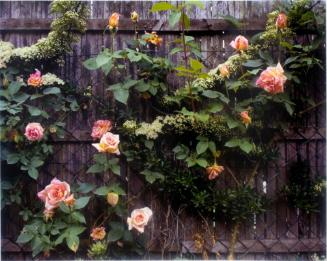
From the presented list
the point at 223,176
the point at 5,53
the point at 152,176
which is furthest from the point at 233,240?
the point at 5,53

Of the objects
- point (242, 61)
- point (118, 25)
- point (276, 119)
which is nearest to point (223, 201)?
point (276, 119)

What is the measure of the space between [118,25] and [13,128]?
2.82 feet

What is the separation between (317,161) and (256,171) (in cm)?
38

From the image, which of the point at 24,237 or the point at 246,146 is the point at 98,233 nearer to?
the point at 24,237

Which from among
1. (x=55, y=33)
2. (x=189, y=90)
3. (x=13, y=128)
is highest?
(x=55, y=33)

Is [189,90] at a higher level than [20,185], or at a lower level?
higher

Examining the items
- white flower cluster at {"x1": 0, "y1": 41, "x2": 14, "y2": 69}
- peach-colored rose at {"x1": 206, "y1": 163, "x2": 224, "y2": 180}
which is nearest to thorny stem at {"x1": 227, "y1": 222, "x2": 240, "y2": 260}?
peach-colored rose at {"x1": 206, "y1": 163, "x2": 224, "y2": 180}

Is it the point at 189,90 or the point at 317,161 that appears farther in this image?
the point at 317,161

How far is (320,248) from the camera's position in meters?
2.68

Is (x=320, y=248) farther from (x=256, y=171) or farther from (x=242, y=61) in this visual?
(x=242, y=61)

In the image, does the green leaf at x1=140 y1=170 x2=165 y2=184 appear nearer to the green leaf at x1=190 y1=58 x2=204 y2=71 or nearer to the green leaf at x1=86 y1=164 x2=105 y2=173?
the green leaf at x1=86 y1=164 x2=105 y2=173

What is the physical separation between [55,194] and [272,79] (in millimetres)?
1315

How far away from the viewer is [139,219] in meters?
2.46

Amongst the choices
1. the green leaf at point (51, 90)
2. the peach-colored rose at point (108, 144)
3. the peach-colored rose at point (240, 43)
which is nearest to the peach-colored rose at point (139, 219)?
the peach-colored rose at point (108, 144)
